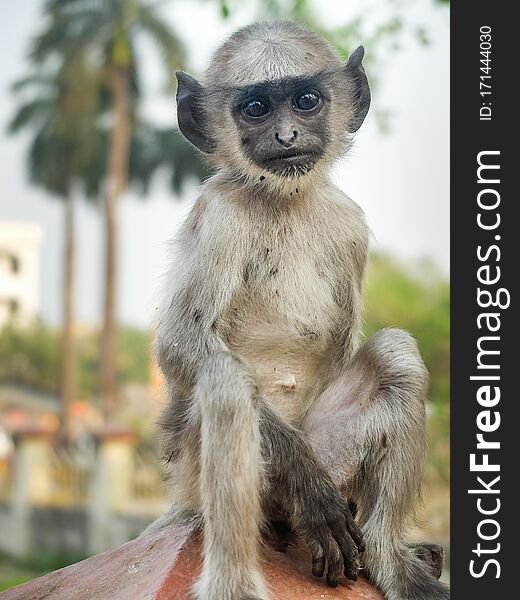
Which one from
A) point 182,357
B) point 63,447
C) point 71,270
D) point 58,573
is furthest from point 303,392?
point 71,270

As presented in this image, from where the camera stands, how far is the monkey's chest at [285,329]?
199 inches

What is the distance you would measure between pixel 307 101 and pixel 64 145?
34837 mm

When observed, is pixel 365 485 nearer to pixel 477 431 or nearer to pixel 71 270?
pixel 477 431

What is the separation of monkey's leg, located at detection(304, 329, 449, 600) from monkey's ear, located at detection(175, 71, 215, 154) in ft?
4.21

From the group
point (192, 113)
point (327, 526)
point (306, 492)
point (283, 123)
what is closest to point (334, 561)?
point (327, 526)

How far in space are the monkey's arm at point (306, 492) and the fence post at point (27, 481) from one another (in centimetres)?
2100

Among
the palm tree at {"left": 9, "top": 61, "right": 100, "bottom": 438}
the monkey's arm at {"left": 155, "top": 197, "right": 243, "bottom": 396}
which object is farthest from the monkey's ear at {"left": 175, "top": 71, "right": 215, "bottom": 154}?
the palm tree at {"left": 9, "top": 61, "right": 100, "bottom": 438}

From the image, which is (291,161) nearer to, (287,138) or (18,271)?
(287,138)

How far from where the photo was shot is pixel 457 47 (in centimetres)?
542

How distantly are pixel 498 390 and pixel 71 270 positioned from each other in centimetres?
3475

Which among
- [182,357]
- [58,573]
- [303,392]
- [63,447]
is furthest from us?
[63,447]

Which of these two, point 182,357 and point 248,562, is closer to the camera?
point 248,562

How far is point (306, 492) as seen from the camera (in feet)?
15.3

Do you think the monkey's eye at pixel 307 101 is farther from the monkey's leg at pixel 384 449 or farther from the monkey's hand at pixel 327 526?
the monkey's hand at pixel 327 526
